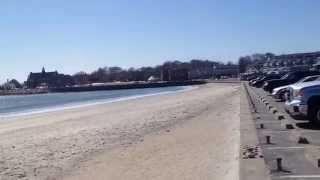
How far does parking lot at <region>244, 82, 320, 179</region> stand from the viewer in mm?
9625

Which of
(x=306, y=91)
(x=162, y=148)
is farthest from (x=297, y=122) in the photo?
(x=162, y=148)

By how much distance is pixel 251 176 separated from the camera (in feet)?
29.8

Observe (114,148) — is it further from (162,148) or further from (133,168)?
(133,168)

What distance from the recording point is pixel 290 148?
1242 cm

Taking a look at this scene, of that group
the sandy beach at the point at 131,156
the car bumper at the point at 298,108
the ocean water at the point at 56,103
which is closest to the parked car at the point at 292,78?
the sandy beach at the point at 131,156

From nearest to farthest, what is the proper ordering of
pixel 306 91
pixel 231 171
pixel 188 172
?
pixel 231 171
pixel 188 172
pixel 306 91

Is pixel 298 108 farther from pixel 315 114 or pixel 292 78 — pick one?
pixel 292 78

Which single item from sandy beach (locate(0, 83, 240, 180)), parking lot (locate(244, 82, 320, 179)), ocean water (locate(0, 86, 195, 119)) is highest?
parking lot (locate(244, 82, 320, 179))

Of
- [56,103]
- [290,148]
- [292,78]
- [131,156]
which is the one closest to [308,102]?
[290,148]

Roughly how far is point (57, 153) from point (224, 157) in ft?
20.8

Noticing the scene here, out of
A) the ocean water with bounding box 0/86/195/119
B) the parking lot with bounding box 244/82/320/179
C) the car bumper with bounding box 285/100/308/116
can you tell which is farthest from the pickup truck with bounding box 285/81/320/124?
the ocean water with bounding box 0/86/195/119

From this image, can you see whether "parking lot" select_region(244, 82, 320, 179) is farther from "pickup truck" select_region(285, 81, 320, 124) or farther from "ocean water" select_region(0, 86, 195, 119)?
"ocean water" select_region(0, 86, 195, 119)

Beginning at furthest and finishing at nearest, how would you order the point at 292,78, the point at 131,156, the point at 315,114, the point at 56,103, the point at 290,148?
the point at 56,103
the point at 292,78
the point at 315,114
the point at 131,156
the point at 290,148

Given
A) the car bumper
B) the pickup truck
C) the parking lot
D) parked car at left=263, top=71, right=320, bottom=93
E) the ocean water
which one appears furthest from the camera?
the ocean water
